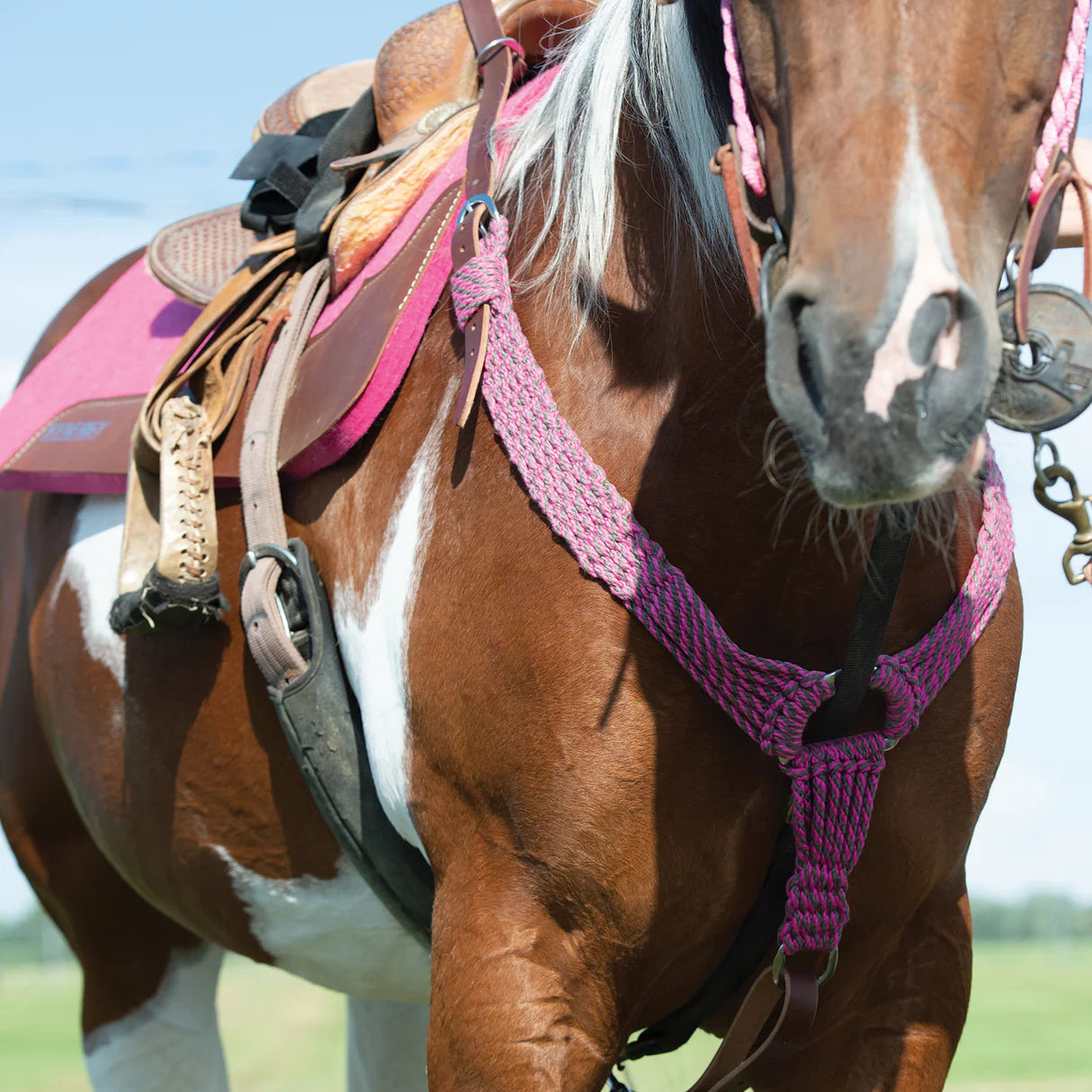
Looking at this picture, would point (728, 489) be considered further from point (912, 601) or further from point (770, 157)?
point (770, 157)

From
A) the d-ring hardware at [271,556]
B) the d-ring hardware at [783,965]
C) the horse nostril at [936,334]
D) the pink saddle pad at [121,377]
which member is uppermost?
the horse nostril at [936,334]

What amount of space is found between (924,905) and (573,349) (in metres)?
0.79

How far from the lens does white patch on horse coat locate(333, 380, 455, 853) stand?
5.60 ft

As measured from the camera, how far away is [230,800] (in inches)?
83.7

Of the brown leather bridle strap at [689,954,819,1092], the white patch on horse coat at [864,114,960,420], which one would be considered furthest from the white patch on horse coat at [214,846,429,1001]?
the white patch on horse coat at [864,114,960,420]

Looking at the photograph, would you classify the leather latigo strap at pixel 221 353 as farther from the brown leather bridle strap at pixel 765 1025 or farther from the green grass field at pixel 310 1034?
the green grass field at pixel 310 1034

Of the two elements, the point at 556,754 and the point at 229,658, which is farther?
the point at 229,658

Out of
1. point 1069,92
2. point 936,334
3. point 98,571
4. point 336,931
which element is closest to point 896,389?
point 936,334

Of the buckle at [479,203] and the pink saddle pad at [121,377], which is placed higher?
the buckle at [479,203]

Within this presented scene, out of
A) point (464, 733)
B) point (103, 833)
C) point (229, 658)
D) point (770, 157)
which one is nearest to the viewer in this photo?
point (770, 157)

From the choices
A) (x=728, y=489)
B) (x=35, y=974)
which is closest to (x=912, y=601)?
(x=728, y=489)

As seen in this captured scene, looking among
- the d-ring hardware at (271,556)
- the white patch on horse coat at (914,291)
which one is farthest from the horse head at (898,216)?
the d-ring hardware at (271,556)

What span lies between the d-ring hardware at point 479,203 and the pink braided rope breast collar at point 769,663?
25 centimetres

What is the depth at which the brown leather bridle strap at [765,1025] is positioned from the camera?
61.4 inches
